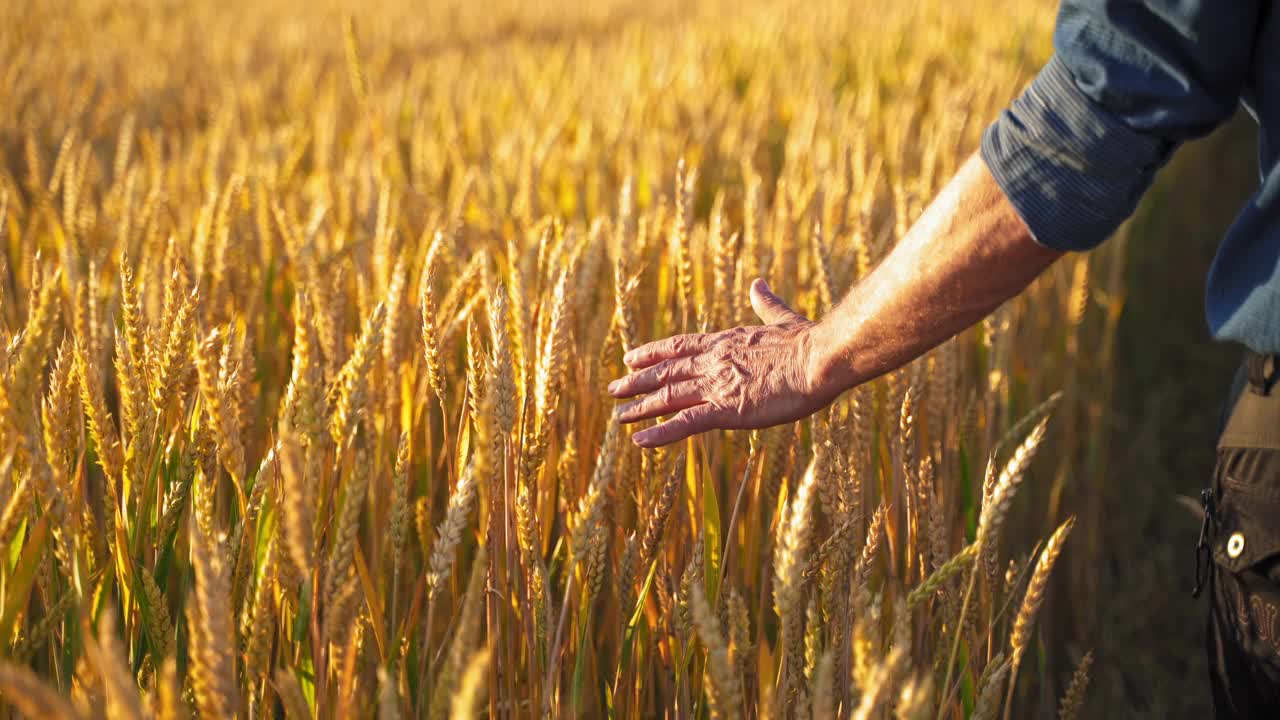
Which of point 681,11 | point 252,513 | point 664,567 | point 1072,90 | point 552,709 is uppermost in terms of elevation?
point 681,11

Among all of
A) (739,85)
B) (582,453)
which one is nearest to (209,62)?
(739,85)

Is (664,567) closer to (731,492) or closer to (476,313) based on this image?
(731,492)

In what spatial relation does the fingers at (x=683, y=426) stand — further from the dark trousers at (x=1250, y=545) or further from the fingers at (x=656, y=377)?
the dark trousers at (x=1250, y=545)

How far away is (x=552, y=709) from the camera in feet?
3.03

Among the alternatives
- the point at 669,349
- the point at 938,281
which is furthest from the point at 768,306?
the point at 938,281

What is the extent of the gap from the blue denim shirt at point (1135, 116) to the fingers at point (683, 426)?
1.14ft

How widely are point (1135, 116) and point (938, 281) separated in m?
0.20

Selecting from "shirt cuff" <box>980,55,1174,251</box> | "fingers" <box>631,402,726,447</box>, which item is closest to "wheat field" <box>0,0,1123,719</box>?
"fingers" <box>631,402,726,447</box>

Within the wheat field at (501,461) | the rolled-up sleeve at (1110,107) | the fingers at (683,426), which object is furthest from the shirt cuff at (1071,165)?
the fingers at (683,426)

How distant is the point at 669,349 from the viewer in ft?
3.68

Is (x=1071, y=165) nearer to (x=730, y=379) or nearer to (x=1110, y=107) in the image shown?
(x=1110, y=107)

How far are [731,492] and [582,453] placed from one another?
224mm

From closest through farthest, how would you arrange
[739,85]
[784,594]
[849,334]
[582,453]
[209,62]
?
[784,594] → [849,334] → [582,453] → [739,85] → [209,62]

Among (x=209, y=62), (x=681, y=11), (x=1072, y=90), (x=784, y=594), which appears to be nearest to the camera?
(x=784, y=594)
